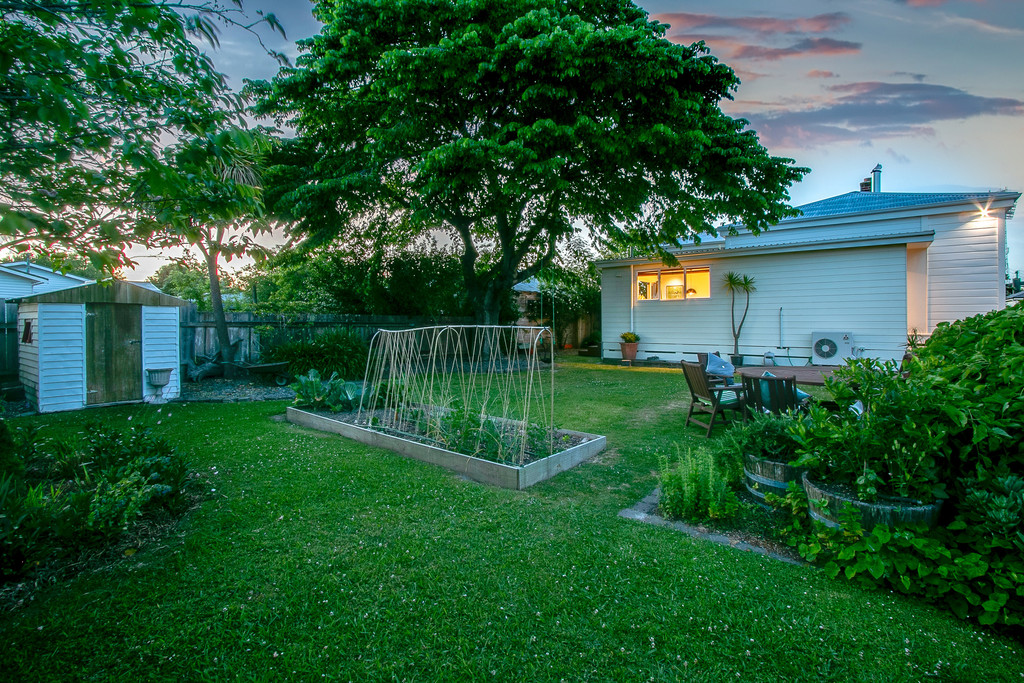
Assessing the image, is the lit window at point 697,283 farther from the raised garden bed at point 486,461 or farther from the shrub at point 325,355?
the raised garden bed at point 486,461

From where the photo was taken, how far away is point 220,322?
1023 centimetres

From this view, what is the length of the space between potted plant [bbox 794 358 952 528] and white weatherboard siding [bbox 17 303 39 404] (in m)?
9.88

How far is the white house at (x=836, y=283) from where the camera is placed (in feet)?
38.2

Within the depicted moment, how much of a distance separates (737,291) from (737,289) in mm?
62

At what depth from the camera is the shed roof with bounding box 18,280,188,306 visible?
22.9 feet

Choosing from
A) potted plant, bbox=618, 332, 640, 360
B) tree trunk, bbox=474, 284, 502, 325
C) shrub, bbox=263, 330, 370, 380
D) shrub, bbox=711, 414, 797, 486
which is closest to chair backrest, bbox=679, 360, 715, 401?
shrub, bbox=711, 414, 797, 486

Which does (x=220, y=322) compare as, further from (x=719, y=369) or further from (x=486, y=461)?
(x=719, y=369)

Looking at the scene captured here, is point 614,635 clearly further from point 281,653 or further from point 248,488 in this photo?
point 248,488

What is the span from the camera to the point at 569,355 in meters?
19.3

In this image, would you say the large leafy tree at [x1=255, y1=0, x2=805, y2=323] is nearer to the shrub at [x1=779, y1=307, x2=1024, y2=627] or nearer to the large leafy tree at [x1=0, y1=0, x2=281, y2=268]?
the large leafy tree at [x1=0, y1=0, x2=281, y2=268]

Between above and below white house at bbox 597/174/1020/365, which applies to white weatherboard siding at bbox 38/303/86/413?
below

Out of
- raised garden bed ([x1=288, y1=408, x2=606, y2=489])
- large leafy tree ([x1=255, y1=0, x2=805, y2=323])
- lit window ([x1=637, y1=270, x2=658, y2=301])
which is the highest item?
large leafy tree ([x1=255, y1=0, x2=805, y2=323])

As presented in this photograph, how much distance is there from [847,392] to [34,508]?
4.91 metres

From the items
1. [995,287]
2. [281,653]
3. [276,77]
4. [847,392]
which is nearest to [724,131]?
[995,287]
